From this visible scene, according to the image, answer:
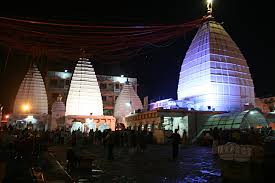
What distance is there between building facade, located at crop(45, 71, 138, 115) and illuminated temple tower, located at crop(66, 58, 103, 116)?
26.8 metres

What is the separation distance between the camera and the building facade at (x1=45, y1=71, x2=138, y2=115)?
2837 inches

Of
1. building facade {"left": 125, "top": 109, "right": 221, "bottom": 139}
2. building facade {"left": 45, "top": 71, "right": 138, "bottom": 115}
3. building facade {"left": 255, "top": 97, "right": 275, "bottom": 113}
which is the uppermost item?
building facade {"left": 45, "top": 71, "right": 138, "bottom": 115}

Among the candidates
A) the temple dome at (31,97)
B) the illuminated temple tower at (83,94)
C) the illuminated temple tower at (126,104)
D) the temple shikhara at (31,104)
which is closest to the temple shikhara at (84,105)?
the illuminated temple tower at (83,94)

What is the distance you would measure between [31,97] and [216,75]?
32.8 m

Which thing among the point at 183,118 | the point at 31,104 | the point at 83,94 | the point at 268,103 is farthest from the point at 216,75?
the point at 31,104

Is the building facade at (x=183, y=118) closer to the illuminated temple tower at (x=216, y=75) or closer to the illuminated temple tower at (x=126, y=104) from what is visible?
the illuminated temple tower at (x=216, y=75)

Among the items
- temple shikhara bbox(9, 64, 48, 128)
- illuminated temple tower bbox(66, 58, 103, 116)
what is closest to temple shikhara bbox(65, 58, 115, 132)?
illuminated temple tower bbox(66, 58, 103, 116)

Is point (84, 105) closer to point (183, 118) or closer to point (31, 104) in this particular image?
point (31, 104)

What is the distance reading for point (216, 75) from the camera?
124 feet

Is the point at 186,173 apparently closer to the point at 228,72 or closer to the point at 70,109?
the point at 228,72

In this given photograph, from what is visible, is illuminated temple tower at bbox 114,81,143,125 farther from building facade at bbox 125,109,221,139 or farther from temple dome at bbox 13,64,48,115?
building facade at bbox 125,109,221,139

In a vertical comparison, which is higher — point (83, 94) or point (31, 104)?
point (83, 94)

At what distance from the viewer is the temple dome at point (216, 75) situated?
37.7 metres

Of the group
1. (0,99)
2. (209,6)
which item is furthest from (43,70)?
(209,6)
